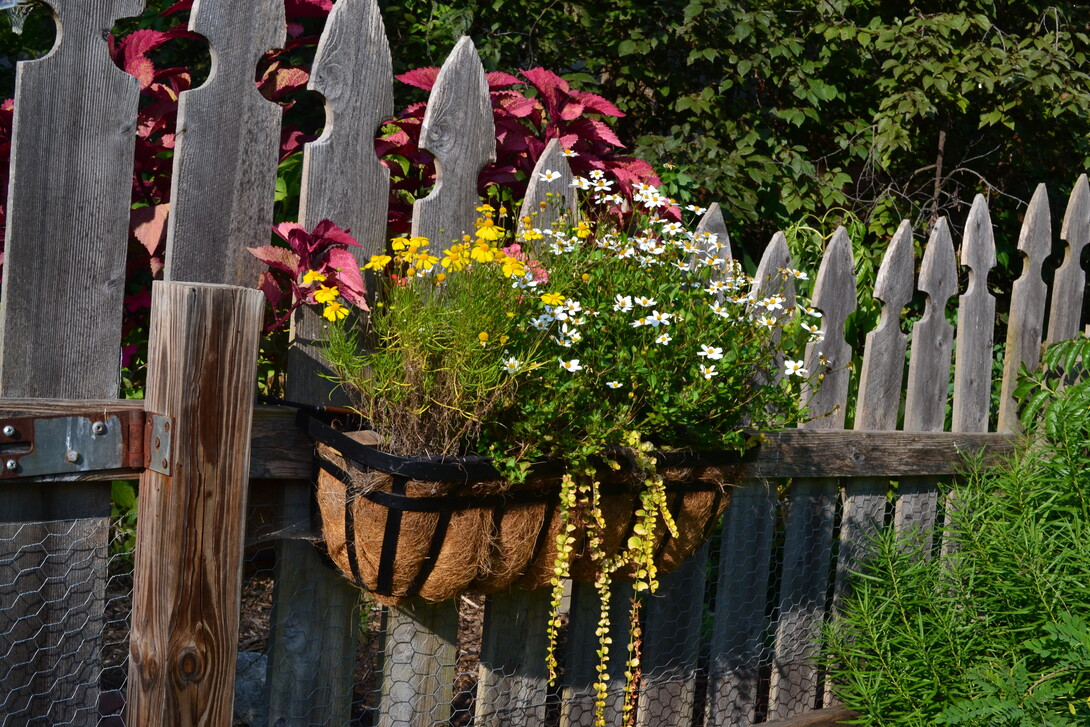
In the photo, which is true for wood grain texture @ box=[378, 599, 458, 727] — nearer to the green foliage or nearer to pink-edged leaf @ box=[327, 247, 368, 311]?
pink-edged leaf @ box=[327, 247, 368, 311]

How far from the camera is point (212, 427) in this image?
1.52 metres

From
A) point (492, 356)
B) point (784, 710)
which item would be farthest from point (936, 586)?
point (492, 356)

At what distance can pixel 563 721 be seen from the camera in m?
2.48

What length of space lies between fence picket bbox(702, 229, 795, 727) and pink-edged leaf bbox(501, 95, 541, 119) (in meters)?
0.87

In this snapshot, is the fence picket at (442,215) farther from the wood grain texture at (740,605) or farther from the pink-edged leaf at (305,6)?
the wood grain texture at (740,605)

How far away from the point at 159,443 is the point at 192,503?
0.37ft

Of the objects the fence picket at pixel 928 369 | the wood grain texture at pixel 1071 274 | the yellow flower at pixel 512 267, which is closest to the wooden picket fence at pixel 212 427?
the yellow flower at pixel 512 267

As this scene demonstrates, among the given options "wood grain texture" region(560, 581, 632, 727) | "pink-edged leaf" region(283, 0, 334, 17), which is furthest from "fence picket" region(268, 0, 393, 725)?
"wood grain texture" region(560, 581, 632, 727)

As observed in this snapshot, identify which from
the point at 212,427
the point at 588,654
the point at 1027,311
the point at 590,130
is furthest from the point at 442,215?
the point at 1027,311

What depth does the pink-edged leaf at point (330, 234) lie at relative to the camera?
1.86 metres

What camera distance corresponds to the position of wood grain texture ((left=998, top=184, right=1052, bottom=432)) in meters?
3.45

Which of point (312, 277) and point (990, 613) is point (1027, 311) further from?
point (312, 277)

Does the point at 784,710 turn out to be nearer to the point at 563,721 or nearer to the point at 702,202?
the point at 563,721

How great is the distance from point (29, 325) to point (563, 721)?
5.20 ft
